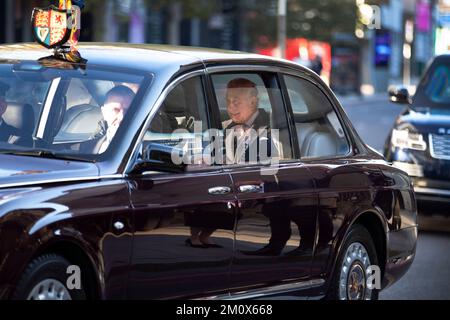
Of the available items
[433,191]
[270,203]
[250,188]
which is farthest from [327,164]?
[433,191]

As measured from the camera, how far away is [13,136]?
5641 millimetres

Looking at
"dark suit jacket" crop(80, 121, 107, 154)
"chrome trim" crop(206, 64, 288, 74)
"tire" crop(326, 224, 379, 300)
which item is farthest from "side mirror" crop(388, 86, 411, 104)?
"dark suit jacket" crop(80, 121, 107, 154)

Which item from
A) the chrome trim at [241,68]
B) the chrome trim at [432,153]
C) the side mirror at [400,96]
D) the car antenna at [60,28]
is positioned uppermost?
the car antenna at [60,28]

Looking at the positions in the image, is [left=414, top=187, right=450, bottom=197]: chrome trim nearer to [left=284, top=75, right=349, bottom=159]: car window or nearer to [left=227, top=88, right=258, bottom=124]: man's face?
[left=284, top=75, right=349, bottom=159]: car window

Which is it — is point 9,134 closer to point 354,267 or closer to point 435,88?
point 354,267

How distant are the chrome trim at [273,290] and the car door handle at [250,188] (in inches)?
19.4

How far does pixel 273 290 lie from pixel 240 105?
3.20ft

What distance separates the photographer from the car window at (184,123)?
568 centimetres

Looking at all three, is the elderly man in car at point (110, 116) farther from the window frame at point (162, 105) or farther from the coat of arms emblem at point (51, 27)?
the coat of arms emblem at point (51, 27)

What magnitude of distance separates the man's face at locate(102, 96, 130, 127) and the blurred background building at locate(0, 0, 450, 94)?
32.3 ft

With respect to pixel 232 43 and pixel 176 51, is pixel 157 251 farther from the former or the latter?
pixel 232 43

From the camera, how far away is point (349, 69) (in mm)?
74375

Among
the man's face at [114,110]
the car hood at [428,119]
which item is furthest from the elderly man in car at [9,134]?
the car hood at [428,119]

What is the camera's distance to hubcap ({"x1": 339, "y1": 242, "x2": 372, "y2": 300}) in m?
6.95
